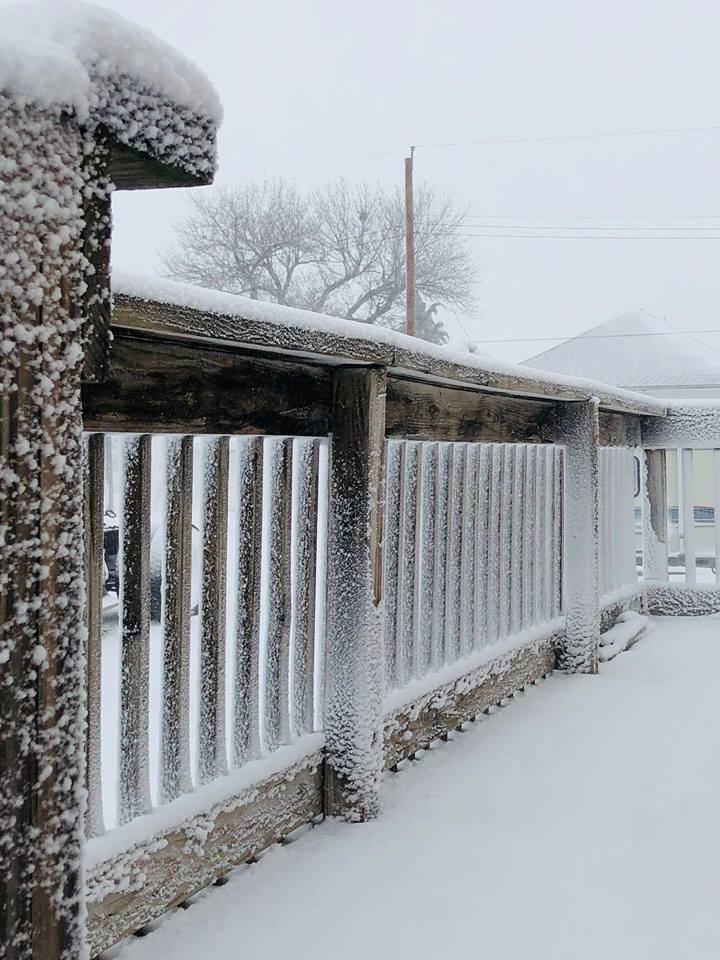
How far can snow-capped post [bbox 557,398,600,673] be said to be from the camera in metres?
4.86

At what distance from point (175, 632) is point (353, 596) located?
2.33 feet

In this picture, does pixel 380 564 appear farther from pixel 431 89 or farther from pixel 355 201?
pixel 431 89

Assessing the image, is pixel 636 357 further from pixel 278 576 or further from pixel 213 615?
pixel 213 615

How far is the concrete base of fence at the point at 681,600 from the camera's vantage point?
22.1 feet

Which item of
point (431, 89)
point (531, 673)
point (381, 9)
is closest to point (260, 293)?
point (531, 673)

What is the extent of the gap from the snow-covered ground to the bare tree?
90.7 ft

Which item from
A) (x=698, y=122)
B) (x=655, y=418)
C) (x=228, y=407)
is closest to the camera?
(x=228, y=407)

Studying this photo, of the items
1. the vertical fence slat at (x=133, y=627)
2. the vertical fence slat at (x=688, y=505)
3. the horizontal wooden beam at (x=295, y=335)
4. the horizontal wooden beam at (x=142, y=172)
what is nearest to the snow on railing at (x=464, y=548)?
the horizontal wooden beam at (x=295, y=335)

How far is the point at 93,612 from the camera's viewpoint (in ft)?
6.34

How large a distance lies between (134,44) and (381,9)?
123 meters

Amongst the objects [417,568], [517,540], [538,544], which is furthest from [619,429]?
[417,568]

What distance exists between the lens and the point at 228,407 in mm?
2342

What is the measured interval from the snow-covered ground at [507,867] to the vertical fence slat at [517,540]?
25.0 inches

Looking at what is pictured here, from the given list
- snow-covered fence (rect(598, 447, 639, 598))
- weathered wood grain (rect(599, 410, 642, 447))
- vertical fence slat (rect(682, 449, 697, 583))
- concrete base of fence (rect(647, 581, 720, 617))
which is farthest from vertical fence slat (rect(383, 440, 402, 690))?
concrete base of fence (rect(647, 581, 720, 617))
